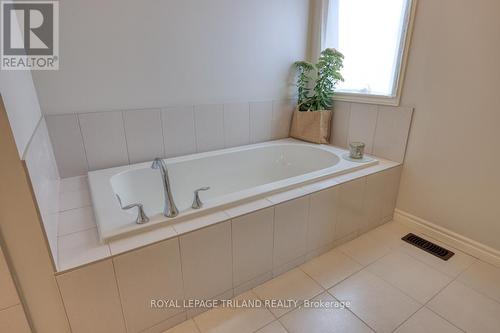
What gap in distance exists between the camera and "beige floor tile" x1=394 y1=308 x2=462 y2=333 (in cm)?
122

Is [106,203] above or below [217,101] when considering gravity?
below

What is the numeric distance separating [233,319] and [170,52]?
1.66 meters

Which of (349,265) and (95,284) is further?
(349,265)

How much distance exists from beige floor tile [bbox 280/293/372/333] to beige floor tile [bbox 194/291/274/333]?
0.10 m

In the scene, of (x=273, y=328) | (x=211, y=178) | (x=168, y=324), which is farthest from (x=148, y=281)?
(x=211, y=178)

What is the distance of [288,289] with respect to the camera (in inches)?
56.9

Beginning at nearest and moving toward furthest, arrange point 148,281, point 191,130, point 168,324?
point 148,281 < point 168,324 < point 191,130

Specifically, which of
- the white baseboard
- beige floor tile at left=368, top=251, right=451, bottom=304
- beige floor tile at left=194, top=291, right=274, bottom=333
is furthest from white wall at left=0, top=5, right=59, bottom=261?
the white baseboard

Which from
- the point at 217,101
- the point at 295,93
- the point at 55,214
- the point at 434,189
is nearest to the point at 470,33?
the point at 434,189

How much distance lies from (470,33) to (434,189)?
0.99 metres

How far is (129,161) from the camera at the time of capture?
1833 mm

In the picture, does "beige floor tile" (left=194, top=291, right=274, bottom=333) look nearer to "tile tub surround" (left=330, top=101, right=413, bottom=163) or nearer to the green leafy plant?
"tile tub surround" (left=330, top=101, right=413, bottom=163)

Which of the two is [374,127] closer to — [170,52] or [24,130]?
[170,52]

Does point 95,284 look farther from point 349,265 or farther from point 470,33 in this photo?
point 470,33
